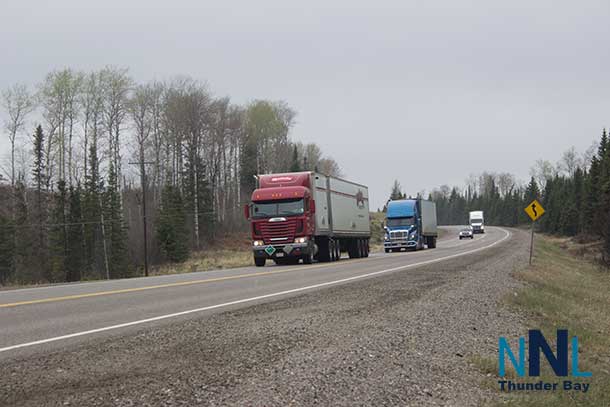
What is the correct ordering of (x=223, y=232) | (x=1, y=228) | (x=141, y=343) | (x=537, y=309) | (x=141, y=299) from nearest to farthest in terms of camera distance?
1. (x=141, y=343)
2. (x=141, y=299)
3. (x=537, y=309)
4. (x=1, y=228)
5. (x=223, y=232)

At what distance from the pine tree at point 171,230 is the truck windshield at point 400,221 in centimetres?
2289

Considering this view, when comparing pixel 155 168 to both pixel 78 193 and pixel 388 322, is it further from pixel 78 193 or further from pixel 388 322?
pixel 388 322

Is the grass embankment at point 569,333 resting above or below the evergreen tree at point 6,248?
below

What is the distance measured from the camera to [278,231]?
1139 inches

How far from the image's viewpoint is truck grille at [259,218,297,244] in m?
28.8

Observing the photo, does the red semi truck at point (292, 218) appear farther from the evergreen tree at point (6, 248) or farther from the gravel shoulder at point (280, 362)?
the evergreen tree at point (6, 248)

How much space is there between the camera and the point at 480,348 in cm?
939

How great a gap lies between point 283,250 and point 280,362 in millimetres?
21568

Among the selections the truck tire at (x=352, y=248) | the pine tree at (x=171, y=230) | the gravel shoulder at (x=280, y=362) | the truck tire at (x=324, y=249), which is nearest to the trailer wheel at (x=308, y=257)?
the truck tire at (x=324, y=249)

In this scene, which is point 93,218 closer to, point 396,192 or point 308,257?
point 308,257

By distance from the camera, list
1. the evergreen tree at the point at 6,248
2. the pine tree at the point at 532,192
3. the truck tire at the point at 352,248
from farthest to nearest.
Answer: the pine tree at the point at 532,192, the evergreen tree at the point at 6,248, the truck tire at the point at 352,248

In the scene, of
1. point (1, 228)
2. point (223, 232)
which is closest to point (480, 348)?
point (1, 228)

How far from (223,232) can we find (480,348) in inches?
2629

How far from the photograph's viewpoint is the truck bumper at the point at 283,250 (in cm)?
2878
